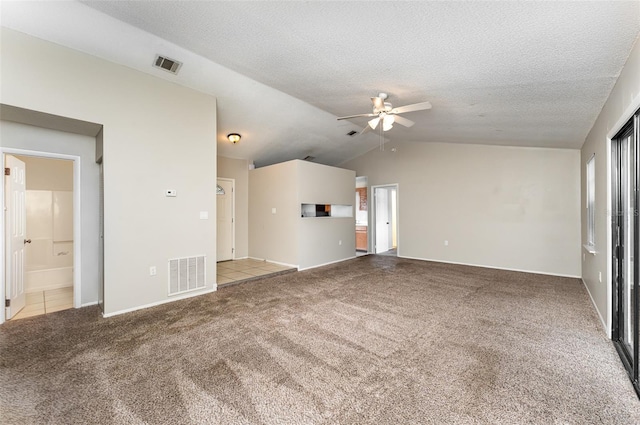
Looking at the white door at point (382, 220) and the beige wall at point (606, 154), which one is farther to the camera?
the white door at point (382, 220)

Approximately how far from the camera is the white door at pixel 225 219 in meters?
6.87

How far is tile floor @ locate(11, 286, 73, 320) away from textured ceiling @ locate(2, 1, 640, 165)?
3270mm

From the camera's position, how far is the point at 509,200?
6180 mm

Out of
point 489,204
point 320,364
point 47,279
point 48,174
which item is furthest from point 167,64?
point 489,204

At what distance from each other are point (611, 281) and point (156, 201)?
5435 millimetres

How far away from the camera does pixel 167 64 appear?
3.64m

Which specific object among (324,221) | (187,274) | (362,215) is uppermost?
(362,215)

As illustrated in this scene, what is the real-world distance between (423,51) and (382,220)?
21.8ft

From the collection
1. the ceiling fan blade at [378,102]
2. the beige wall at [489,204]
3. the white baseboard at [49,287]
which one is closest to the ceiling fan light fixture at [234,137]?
the ceiling fan blade at [378,102]

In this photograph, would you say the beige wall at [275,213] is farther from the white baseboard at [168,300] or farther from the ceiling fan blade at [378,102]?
the ceiling fan blade at [378,102]

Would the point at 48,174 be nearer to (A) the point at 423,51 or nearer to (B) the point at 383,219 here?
(A) the point at 423,51

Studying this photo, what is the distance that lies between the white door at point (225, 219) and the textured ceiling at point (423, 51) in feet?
8.63

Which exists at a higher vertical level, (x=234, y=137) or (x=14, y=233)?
(x=234, y=137)

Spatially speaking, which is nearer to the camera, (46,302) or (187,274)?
(46,302)
